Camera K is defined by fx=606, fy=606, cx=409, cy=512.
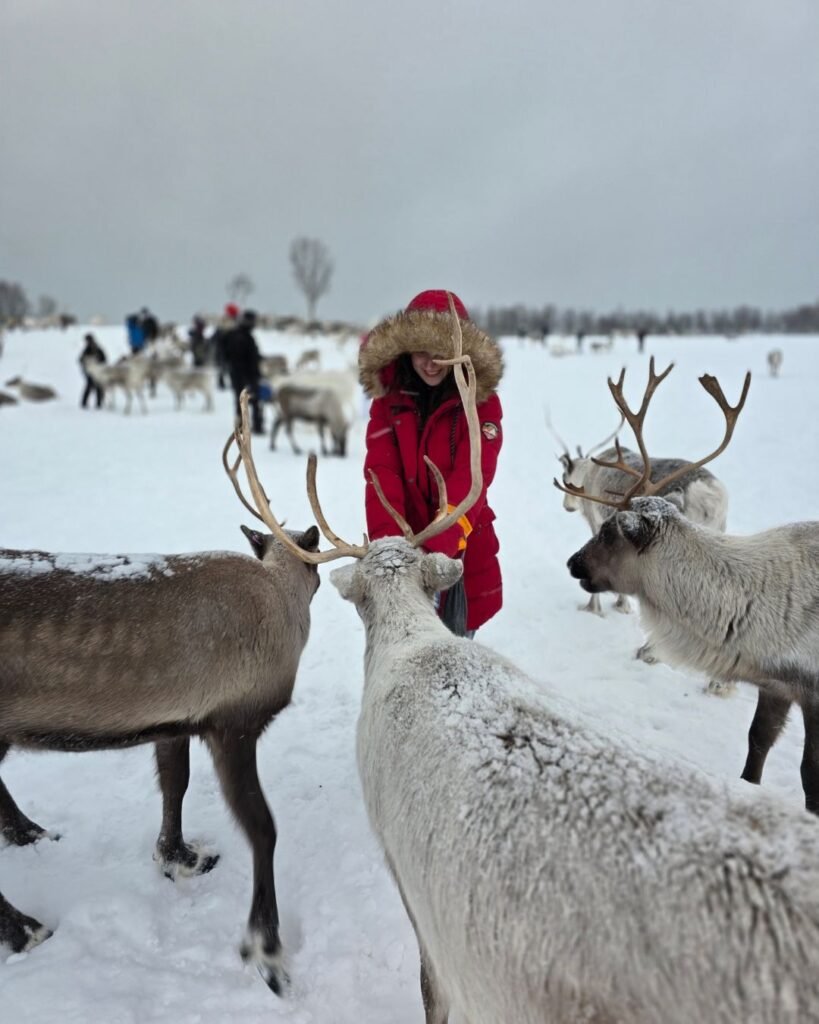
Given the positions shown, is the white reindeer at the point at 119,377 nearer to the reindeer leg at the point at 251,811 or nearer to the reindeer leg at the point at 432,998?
the reindeer leg at the point at 251,811

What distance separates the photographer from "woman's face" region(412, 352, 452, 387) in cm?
260

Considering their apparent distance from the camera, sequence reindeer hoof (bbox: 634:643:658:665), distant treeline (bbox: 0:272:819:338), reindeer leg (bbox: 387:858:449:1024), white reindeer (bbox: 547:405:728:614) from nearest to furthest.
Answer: reindeer leg (bbox: 387:858:449:1024) → reindeer hoof (bbox: 634:643:658:665) → white reindeer (bbox: 547:405:728:614) → distant treeline (bbox: 0:272:819:338)

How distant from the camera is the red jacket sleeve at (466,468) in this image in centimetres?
246

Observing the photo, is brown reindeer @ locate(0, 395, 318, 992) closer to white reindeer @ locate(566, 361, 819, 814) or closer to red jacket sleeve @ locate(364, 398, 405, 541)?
red jacket sleeve @ locate(364, 398, 405, 541)

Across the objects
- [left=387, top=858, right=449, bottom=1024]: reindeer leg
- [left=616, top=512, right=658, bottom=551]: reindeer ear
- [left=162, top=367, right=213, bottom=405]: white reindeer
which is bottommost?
[left=387, top=858, right=449, bottom=1024]: reindeer leg

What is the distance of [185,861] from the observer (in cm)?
233

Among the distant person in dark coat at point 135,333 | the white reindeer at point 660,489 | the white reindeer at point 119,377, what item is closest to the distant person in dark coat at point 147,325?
the distant person in dark coat at point 135,333

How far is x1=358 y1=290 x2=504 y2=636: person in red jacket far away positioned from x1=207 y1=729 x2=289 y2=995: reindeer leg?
38.1 inches

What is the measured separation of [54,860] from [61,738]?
34.6 inches

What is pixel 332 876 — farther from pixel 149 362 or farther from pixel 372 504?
pixel 149 362

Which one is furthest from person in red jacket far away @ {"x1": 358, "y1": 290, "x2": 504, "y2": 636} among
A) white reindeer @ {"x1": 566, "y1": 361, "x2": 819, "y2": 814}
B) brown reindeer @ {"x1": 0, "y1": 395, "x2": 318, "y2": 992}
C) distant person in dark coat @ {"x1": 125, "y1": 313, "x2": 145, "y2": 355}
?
distant person in dark coat @ {"x1": 125, "y1": 313, "x2": 145, "y2": 355}

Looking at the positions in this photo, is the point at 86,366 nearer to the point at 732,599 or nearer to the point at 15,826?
the point at 15,826

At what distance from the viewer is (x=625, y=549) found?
282 centimetres

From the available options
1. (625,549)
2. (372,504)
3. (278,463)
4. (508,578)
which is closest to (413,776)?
(372,504)
